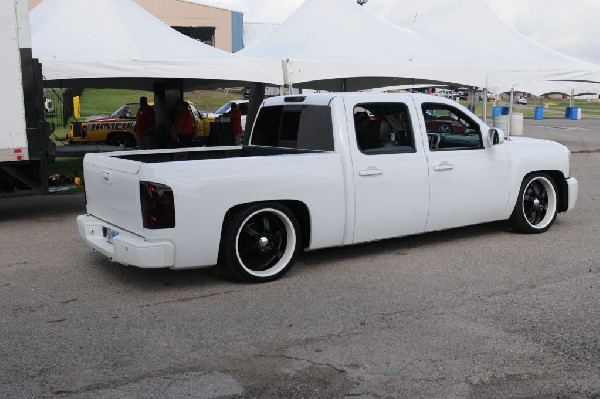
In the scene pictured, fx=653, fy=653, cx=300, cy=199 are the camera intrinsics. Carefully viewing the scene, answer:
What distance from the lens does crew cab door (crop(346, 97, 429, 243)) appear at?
251 inches

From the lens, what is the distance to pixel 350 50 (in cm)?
1580

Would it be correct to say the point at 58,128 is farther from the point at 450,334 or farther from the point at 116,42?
the point at 450,334

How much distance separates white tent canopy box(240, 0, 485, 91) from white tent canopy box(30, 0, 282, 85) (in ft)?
5.20

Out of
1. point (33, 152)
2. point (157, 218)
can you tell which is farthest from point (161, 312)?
point (33, 152)

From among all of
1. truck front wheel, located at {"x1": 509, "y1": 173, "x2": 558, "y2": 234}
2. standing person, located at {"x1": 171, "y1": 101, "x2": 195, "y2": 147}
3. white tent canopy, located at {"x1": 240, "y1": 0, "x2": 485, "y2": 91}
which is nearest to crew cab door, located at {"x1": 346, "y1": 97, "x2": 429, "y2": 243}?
truck front wheel, located at {"x1": 509, "y1": 173, "x2": 558, "y2": 234}

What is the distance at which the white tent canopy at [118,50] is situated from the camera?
36.9 feet

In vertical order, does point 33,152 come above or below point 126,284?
above

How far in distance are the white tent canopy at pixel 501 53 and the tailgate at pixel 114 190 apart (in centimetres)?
1260

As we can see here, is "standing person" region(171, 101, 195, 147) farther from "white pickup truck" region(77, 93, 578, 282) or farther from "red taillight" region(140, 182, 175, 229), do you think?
"red taillight" region(140, 182, 175, 229)

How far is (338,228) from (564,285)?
207 centimetres

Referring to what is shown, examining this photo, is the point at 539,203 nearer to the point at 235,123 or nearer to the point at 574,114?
the point at 235,123

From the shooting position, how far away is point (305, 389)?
3.72 m

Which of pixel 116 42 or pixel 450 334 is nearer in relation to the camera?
A: pixel 450 334

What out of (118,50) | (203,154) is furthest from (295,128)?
(118,50)
